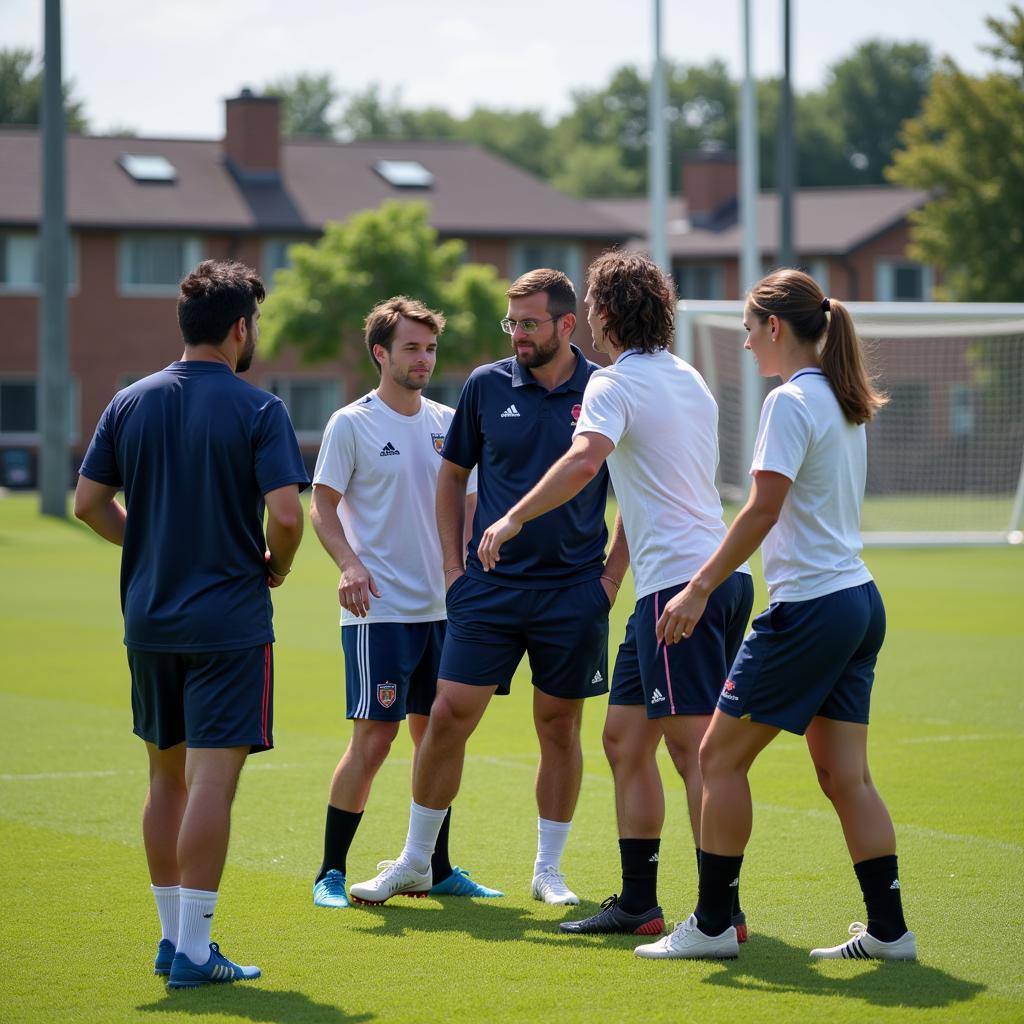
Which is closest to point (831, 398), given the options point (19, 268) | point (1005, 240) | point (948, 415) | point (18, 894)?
point (18, 894)

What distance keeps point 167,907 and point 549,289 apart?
2644 millimetres

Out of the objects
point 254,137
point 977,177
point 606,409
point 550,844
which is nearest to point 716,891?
point 550,844

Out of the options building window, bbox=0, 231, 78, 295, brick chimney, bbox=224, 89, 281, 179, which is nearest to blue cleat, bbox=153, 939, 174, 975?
building window, bbox=0, 231, 78, 295

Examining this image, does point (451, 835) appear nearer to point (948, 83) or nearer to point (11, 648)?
point (11, 648)

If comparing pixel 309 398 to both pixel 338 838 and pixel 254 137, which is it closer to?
pixel 254 137

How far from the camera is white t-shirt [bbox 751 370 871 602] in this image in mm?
5152

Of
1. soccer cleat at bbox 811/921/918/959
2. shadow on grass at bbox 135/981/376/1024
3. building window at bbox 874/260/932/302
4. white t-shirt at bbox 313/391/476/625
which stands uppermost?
building window at bbox 874/260/932/302

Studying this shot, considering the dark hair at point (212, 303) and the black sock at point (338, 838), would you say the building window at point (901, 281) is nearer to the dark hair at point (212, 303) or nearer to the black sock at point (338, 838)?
the black sock at point (338, 838)

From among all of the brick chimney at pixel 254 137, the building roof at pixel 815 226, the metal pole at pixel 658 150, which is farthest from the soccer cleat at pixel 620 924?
the building roof at pixel 815 226

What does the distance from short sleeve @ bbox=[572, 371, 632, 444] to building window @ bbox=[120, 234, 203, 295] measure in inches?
1757

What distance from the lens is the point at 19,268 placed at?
1869 inches

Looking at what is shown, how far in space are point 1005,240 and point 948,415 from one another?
9945 millimetres

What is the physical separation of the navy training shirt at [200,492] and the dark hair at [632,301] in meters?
1.27

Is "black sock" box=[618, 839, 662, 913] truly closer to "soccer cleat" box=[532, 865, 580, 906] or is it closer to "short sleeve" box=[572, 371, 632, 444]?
"soccer cleat" box=[532, 865, 580, 906]
